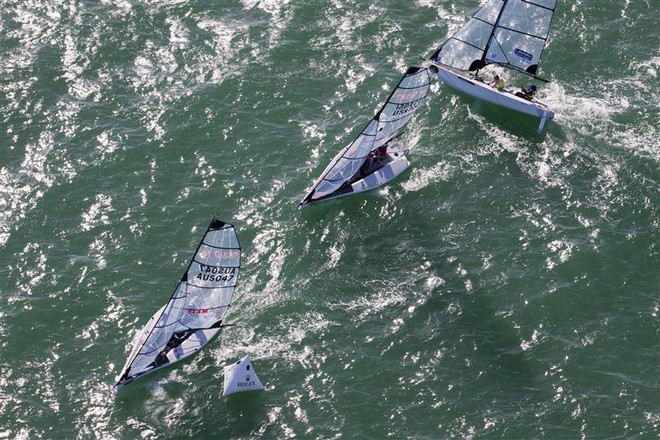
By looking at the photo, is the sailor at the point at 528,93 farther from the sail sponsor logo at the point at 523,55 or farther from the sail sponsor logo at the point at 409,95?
the sail sponsor logo at the point at 409,95

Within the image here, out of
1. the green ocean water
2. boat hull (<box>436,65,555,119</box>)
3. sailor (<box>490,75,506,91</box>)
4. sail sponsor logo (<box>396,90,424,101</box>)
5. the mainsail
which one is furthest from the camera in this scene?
sailor (<box>490,75,506,91</box>)

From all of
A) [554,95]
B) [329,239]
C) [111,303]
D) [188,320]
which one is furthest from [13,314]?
[554,95]

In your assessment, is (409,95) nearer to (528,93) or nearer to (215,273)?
(528,93)

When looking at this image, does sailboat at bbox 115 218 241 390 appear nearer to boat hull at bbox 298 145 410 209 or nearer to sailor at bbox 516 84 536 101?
boat hull at bbox 298 145 410 209

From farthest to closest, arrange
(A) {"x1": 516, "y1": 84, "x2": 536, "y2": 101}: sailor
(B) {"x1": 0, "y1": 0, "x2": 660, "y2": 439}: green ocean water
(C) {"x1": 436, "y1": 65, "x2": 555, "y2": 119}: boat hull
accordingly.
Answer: (A) {"x1": 516, "y1": 84, "x2": 536, "y2": 101}: sailor
(C) {"x1": 436, "y1": 65, "x2": 555, "y2": 119}: boat hull
(B) {"x1": 0, "y1": 0, "x2": 660, "y2": 439}: green ocean water

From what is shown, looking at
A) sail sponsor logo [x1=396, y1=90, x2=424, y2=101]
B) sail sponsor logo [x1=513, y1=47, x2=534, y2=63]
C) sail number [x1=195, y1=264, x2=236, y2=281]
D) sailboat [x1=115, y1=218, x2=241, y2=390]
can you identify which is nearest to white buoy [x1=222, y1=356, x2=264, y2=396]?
sailboat [x1=115, y1=218, x2=241, y2=390]

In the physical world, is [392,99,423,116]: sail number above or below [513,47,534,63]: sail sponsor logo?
above

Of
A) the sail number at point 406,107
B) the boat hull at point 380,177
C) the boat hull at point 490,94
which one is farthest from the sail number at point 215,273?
the boat hull at point 490,94

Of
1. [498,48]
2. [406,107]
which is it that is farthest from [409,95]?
[498,48]
